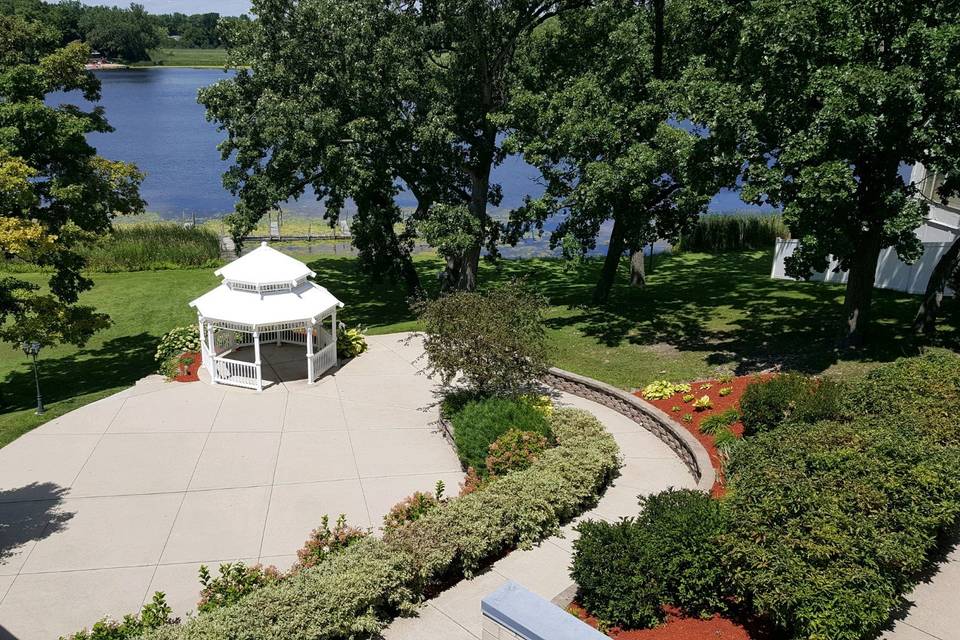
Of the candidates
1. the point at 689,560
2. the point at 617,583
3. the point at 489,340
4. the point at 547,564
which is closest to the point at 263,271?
the point at 489,340

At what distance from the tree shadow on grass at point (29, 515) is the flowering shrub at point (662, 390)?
10.0 meters

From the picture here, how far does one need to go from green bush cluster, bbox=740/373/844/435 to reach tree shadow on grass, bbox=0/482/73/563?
10392mm

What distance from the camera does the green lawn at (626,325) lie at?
15.7 meters

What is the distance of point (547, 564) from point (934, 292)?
12.0 metres

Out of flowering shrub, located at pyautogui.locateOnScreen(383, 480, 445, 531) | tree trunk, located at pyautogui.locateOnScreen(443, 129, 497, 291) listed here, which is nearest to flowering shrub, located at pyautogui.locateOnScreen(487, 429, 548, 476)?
flowering shrub, located at pyautogui.locateOnScreen(383, 480, 445, 531)

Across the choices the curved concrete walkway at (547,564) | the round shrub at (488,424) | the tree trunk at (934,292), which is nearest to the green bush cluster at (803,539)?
the curved concrete walkway at (547,564)

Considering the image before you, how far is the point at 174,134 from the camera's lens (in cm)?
6475

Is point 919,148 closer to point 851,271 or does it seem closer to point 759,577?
point 851,271

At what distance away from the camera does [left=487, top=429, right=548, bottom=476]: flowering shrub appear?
10.8m

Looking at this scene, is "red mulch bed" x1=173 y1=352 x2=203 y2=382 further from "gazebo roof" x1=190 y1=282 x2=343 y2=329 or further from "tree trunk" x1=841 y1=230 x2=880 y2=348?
"tree trunk" x1=841 y1=230 x2=880 y2=348

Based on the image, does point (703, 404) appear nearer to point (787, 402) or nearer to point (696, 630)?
point (787, 402)

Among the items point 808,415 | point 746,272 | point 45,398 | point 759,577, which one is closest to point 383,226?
point 45,398

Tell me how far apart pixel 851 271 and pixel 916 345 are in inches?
83.1

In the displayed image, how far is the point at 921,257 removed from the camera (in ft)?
65.5
